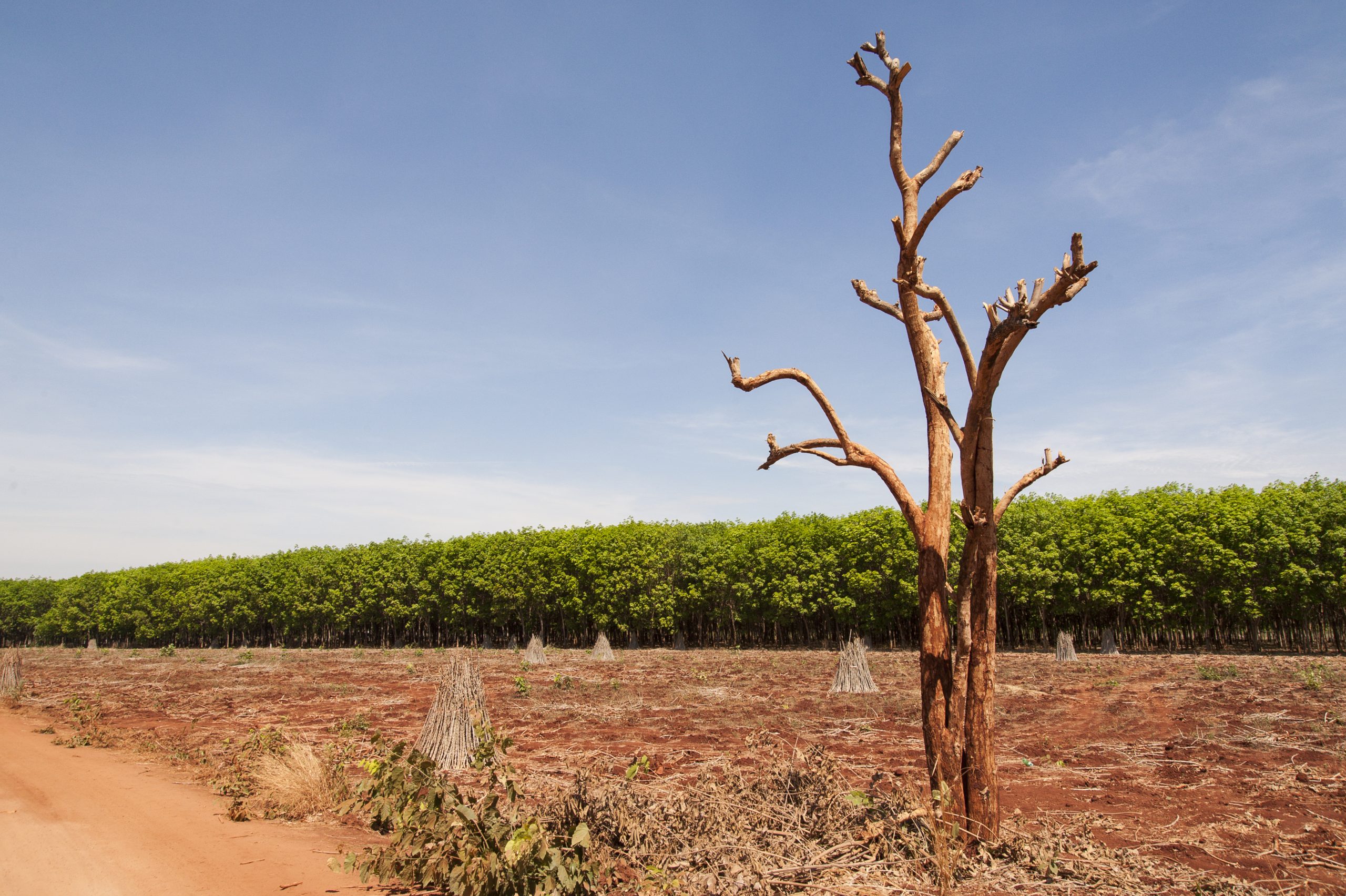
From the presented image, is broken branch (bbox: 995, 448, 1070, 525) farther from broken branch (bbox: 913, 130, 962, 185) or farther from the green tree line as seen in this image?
the green tree line

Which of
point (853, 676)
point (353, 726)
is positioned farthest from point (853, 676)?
point (353, 726)

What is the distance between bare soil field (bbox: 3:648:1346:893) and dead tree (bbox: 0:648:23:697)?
77cm

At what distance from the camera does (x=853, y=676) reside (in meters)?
17.3

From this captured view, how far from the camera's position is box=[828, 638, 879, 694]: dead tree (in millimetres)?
17141

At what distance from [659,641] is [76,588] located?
5935 cm

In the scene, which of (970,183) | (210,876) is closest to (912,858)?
(970,183)

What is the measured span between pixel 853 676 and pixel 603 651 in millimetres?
14386

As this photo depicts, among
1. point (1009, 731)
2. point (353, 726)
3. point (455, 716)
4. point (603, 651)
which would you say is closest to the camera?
point (455, 716)

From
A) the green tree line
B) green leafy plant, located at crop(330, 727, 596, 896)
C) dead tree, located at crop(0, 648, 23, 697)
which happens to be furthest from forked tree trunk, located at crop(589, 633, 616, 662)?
green leafy plant, located at crop(330, 727, 596, 896)

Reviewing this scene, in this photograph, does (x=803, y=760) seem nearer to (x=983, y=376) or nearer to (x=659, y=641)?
(x=983, y=376)

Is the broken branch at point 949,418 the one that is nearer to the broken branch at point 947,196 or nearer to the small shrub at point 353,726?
the broken branch at point 947,196

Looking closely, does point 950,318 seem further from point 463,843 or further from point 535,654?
point 535,654

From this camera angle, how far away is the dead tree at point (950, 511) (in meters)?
4.93

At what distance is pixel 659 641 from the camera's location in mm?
47156
